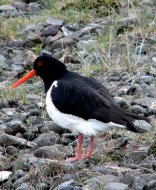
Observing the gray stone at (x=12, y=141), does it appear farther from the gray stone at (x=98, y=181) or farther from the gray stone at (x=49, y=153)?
the gray stone at (x=98, y=181)

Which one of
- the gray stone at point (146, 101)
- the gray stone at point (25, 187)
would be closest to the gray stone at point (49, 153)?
the gray stone at point (25, 187)

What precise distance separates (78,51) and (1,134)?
3.57 metres

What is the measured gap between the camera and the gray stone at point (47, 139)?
758 cm

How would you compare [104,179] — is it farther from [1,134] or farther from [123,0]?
[123,0]

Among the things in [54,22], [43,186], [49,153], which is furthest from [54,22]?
[43,186]

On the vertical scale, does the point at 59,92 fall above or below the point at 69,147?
above

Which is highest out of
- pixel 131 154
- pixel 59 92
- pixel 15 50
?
pixel 59 92

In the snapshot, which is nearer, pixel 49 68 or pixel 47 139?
pixel 49 68

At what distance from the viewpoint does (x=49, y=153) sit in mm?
7070

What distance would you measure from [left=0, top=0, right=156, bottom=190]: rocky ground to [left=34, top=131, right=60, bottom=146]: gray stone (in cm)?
1

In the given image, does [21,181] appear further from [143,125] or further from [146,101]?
[146,101]

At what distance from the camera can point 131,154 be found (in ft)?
22.6

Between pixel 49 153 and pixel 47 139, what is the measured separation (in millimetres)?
557

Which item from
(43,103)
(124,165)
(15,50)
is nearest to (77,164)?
(124,165)
